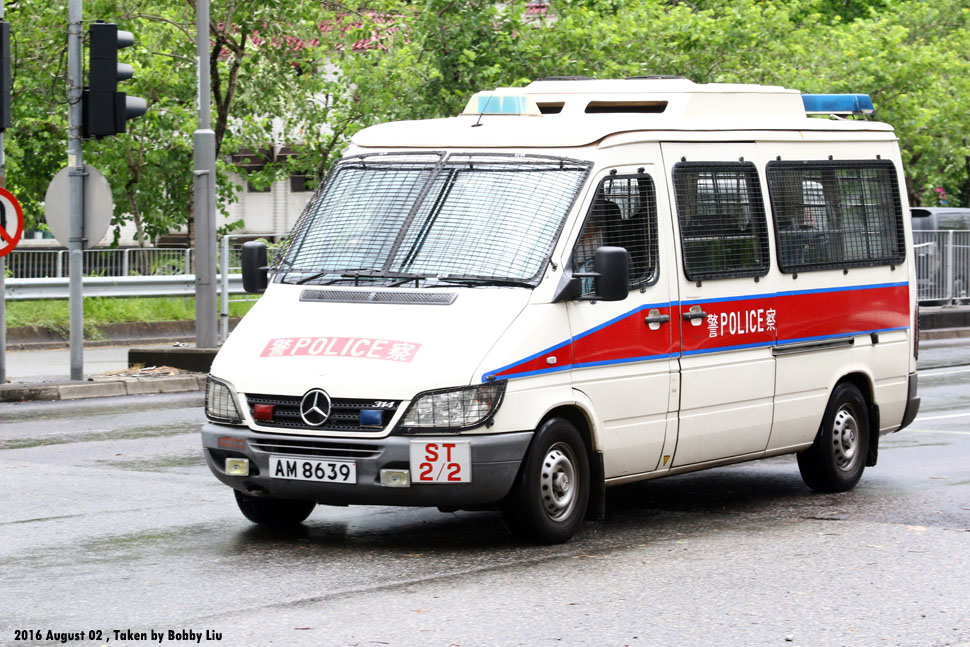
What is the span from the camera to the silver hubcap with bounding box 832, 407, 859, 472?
10625 mm

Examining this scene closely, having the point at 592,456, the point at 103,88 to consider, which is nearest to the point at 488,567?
the point at 592,456

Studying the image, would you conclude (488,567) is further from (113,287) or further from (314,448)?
(113,287)

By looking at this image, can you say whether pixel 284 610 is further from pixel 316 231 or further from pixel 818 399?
pixel 818 399

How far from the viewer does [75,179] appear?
58.6 ft

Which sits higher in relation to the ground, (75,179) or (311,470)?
(75,179)

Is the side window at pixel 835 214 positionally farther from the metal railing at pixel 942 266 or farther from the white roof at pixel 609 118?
the metal railing at pixel 942 266

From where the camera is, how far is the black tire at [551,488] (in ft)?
27.0

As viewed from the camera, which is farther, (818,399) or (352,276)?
(818,399)

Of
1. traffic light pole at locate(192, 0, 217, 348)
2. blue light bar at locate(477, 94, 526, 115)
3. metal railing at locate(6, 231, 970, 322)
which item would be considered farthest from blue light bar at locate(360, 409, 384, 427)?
metal railing at locate(6, 231, 970, 322)

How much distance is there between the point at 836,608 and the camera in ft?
23.1

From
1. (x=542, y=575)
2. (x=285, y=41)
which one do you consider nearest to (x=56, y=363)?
(x=285, y=41)

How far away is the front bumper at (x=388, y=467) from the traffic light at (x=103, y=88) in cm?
1007

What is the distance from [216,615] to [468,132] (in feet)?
11.5

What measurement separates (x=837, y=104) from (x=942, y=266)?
20.4 m
